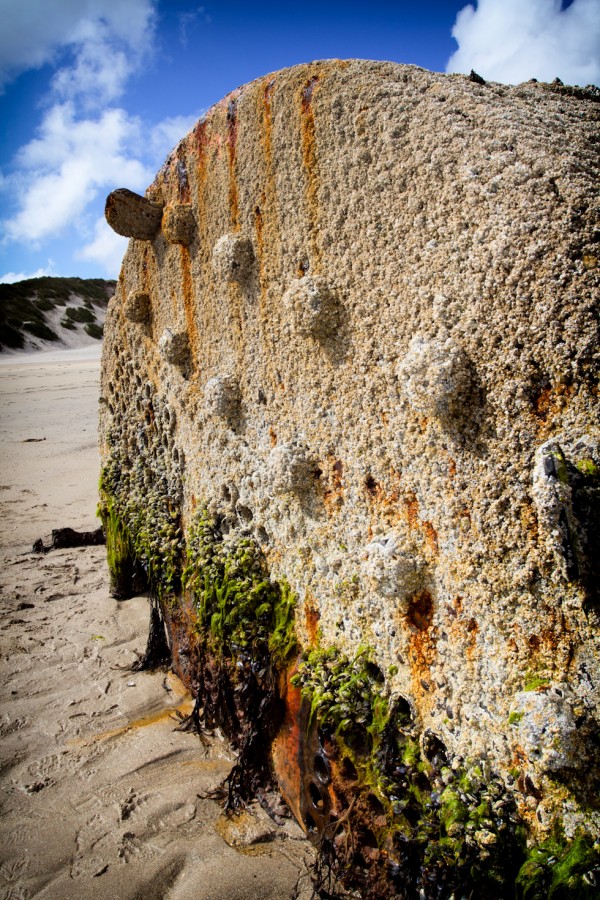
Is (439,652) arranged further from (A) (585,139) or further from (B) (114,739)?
(B) (114,739)

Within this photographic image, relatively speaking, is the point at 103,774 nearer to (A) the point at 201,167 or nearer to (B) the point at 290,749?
(B) the point at 290,749

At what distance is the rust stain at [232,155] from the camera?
293 centimetres

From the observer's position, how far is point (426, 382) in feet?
6.43

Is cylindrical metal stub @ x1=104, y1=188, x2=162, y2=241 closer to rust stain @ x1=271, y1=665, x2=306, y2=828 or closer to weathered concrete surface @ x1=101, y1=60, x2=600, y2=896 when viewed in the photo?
weathered concrete surface @ x1=101, y1=60, x2=600, y2=896

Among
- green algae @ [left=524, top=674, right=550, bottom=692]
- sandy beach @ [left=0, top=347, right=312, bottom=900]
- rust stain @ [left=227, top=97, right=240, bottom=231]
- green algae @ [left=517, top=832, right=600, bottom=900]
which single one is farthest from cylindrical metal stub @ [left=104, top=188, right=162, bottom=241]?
green algae @ [left=517, top=832, right=600, bottom=900]

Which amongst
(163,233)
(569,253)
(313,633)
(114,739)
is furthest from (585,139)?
(114,739)

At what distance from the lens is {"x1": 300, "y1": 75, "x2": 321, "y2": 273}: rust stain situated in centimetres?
250

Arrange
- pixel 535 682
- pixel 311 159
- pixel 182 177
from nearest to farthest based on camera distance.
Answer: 1. pixel 535 682
2. pixel 311 159
3. pixel 182 177

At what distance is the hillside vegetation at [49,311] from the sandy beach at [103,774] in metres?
26.9

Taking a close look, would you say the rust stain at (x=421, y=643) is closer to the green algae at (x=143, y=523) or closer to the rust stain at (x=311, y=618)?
the rust stain at (x=311, y=618)

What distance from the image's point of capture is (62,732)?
3.39 meters

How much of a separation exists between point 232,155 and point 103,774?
337 cm

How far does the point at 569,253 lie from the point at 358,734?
198 centimetres

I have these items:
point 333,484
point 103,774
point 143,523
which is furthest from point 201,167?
point 103,774
